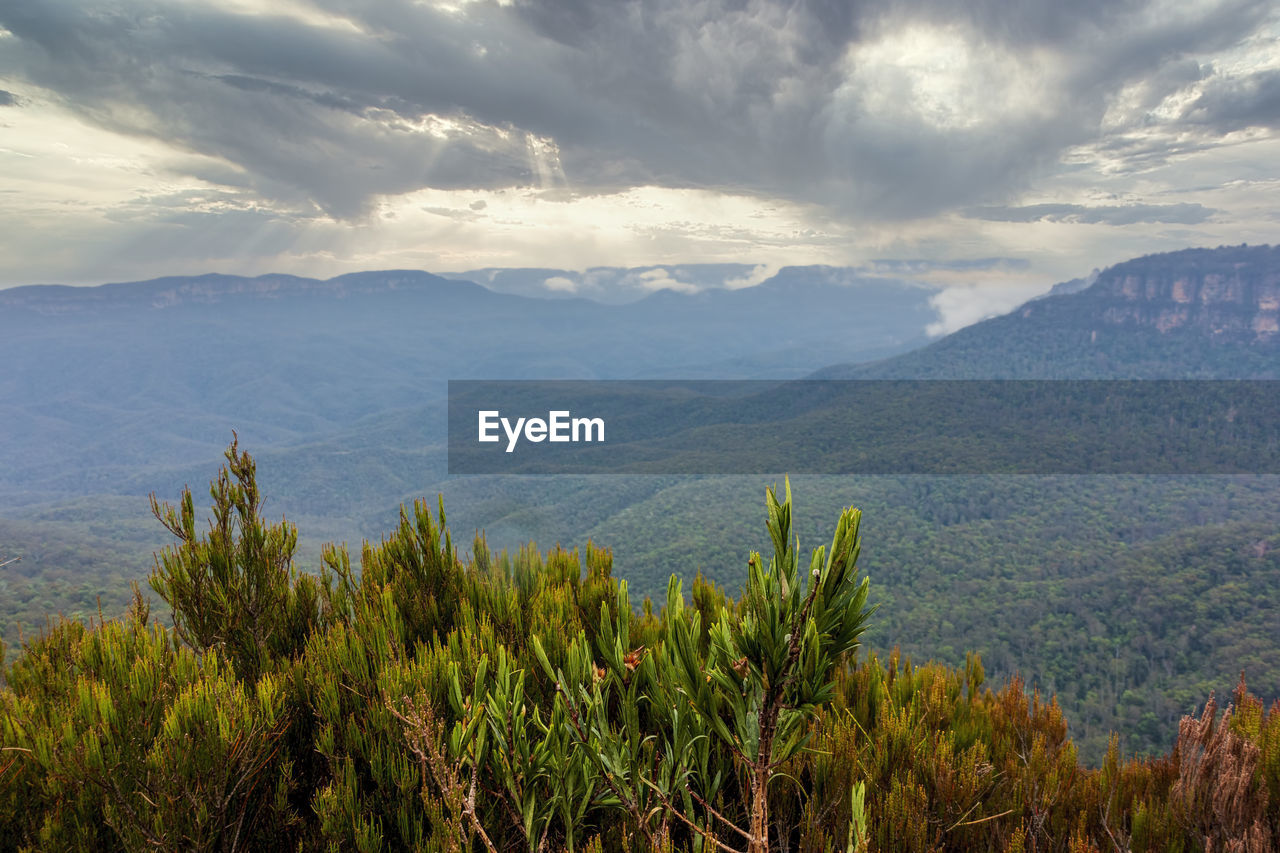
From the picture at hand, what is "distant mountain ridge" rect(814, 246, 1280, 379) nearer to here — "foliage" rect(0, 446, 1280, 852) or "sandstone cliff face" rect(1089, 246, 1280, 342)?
"sandstone cliff face" rect(1089, 246, 1280, 342)

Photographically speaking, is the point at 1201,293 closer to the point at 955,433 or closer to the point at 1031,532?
the point at 955,433

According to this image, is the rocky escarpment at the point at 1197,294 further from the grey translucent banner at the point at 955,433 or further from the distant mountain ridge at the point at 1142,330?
the grey translucent banner at the point at 955,433

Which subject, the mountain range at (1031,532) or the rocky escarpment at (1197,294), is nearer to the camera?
the mountain range at (1031,532)

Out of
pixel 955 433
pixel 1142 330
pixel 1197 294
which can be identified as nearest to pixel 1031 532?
pixel 955 433

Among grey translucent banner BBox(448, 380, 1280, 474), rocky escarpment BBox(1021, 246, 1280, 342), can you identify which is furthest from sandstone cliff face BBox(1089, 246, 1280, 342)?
grey translucent banner BBox(448, 380, 1280, 474)

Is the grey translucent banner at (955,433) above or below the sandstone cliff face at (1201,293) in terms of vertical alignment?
below

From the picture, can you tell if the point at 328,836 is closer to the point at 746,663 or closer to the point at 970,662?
the point at 746,663

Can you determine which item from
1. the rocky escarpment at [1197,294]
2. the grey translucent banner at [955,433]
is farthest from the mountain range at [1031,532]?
the grey translucent banner at [955,433]
